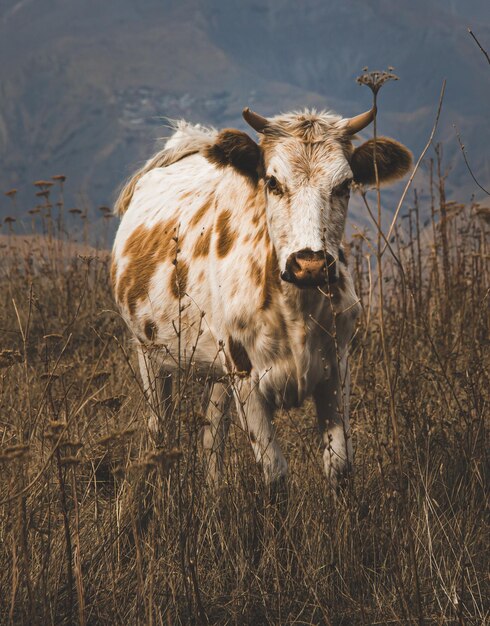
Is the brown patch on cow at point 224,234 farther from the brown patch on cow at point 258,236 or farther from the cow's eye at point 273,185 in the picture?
the cow's eye at point 273,185

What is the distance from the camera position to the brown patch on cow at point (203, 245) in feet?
15.2

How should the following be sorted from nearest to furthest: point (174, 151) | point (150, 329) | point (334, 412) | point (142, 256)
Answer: point (334, 412)
point (150, 329)
point (142, 256)
point (174, 151)

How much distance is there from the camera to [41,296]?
8.78 metres

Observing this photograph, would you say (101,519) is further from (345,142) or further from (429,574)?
(345,142)

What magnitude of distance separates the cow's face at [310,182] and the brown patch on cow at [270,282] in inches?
5.0

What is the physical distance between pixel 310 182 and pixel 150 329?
1.89 meters

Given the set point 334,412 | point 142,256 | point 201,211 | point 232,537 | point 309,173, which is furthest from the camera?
point 142,256

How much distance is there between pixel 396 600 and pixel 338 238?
5.34 ft

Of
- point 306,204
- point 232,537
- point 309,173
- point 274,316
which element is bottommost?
point 232,537

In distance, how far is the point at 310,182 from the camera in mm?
3779

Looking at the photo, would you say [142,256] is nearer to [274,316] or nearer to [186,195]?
[186,195]

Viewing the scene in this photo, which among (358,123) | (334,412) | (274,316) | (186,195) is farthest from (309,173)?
(186,195)

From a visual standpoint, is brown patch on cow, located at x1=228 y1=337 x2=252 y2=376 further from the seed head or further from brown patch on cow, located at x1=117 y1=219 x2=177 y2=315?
the seed head

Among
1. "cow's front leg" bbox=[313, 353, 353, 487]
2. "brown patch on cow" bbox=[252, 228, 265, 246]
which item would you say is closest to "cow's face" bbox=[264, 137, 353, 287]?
"brown patch on cow" bbox=[252, 228, 265, 246]
